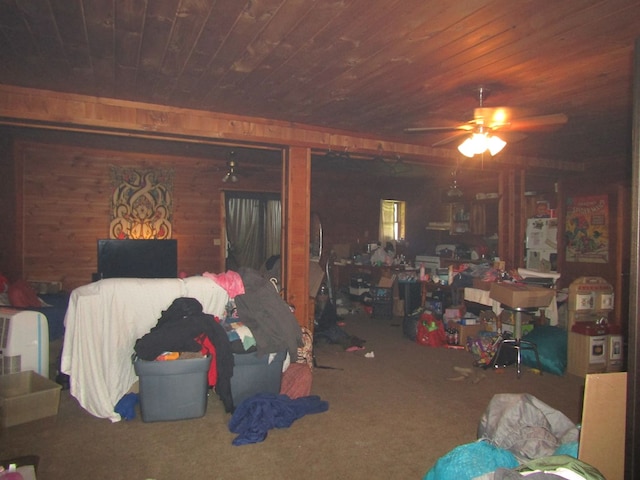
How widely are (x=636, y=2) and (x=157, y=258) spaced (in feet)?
17.6

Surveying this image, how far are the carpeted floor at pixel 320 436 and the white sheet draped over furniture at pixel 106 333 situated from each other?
23 cm

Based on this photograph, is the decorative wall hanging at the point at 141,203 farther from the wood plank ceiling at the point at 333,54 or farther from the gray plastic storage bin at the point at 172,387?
the gray plastic storage bin at the point at 172,387

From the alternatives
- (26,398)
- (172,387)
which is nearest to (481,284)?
(172,387)

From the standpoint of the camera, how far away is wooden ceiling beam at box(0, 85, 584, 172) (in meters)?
3.47

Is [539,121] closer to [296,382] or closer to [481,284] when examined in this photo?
[481,284]

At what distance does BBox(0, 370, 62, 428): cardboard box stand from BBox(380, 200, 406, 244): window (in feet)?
21.4

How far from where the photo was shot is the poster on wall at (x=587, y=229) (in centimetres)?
618

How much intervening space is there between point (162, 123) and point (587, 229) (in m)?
6.07

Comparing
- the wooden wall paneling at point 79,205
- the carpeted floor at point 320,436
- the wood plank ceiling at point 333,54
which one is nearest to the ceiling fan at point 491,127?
the wood plank ceiling at point 333,54

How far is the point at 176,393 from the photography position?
122 inches

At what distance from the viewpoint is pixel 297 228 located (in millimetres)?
4480

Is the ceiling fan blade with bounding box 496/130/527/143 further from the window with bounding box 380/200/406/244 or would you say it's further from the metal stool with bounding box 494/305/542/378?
the window with bounding box 380/200/406/244

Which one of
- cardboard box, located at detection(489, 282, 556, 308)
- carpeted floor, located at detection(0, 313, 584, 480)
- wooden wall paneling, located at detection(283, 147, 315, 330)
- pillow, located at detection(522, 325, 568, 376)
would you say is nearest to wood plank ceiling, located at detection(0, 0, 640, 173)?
wooden wall paneling, located at detection(283, 147, 315, 330)

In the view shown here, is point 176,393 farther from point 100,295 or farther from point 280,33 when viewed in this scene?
point 280,33
